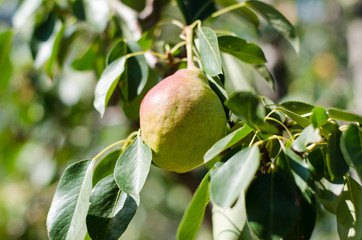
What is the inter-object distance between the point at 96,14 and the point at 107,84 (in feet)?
1.22

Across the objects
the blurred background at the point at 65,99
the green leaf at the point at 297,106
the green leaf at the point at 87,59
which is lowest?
the blurred background at the point at 65,99

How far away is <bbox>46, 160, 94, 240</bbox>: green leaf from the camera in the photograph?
0.68 meters

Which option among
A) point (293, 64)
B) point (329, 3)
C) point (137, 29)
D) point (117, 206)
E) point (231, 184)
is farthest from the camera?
point (293, 64)

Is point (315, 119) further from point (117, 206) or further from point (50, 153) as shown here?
point (50, 153)

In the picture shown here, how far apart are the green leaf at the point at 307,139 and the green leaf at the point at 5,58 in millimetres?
1106

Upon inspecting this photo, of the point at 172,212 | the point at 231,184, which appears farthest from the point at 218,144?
the point at 172,212

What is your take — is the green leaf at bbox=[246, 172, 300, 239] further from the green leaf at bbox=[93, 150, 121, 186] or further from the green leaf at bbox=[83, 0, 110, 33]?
the green leaf at bbox=[83, 0, 110, 33]

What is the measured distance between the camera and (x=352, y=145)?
1.97 feet

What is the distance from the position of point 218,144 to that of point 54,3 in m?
0.90

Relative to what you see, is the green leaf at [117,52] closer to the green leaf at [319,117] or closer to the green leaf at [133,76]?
the green leaf at [133,76]

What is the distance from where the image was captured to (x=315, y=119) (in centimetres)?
64

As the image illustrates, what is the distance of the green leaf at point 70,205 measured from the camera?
2.24 ft

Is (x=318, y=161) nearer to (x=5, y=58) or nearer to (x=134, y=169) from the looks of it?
(x=134, y=169)

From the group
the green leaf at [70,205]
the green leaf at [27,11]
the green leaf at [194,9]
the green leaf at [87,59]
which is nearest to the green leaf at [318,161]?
the green leaf at [70,205]
